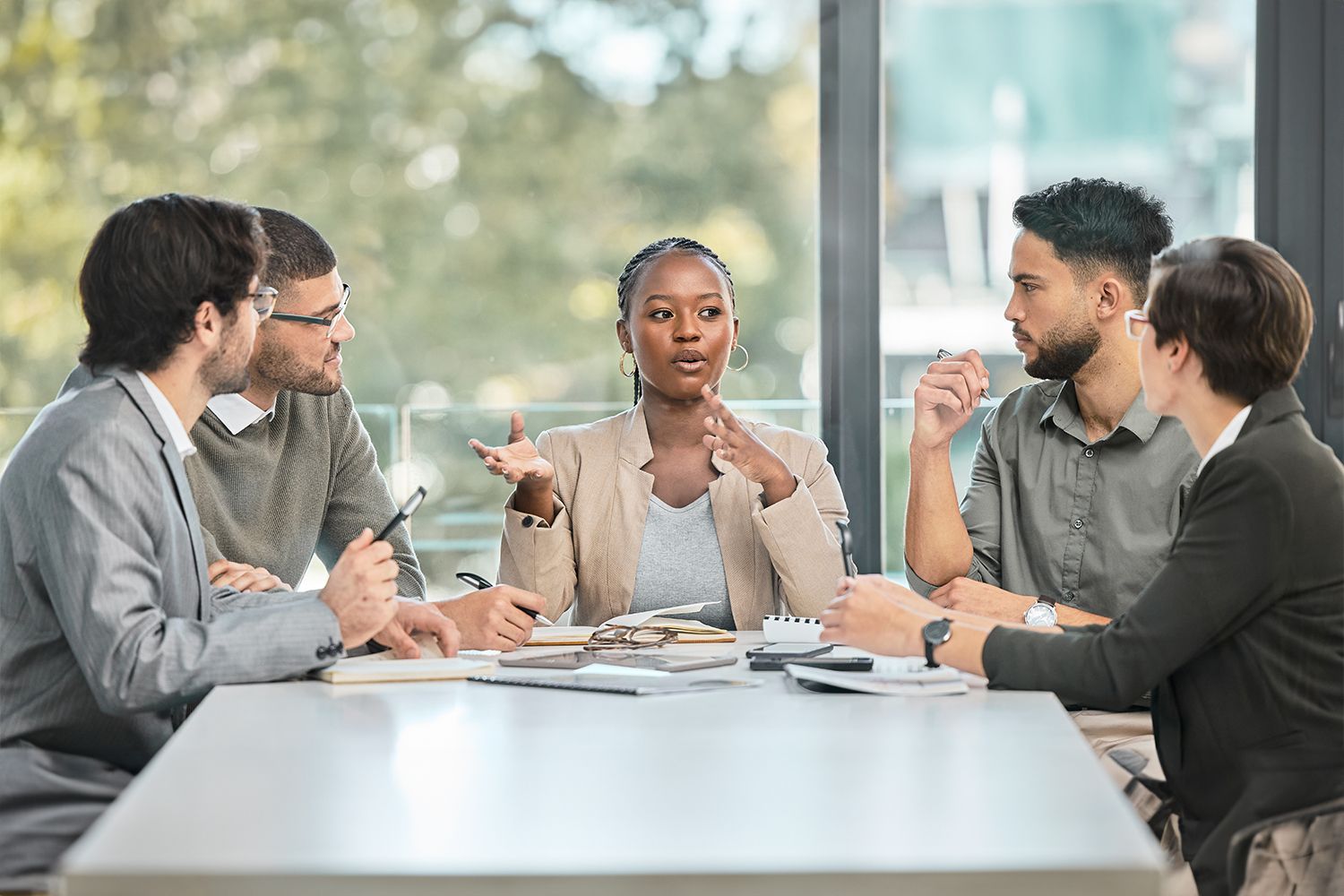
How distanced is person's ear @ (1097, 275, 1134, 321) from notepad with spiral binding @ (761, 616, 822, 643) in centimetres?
89

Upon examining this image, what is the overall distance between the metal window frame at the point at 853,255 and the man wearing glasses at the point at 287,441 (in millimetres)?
1215

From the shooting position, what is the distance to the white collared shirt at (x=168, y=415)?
1.91 meters

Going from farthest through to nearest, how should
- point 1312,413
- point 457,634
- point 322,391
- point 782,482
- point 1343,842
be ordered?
point 1312,413 → point 322,391 → point 782,482 → point 457,634 → point 1343,842

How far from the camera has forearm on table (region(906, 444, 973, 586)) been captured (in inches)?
103

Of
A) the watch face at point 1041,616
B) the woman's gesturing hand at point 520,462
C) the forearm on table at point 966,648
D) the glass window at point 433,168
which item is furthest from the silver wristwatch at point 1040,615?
the glass window at point 433,168

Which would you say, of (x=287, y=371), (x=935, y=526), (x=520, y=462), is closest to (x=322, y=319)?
(x=287, y=371)

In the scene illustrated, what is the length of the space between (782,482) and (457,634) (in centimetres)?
→ 70

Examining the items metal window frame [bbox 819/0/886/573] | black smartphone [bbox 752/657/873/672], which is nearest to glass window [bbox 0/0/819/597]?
metal window frame [bbox 819/0/886/573]

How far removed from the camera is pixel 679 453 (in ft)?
9.16

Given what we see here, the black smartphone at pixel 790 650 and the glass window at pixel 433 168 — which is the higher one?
the glass window at pixel 433 168

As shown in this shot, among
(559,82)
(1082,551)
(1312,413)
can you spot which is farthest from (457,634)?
(1312,413)

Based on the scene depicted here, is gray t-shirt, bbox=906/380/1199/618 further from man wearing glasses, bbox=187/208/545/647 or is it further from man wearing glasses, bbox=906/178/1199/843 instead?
man wearing glasses, bbox=187/208/545/647

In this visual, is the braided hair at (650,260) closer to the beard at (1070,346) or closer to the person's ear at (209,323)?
the beard at (1070,346)

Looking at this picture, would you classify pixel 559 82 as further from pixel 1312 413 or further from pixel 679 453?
pixel 1312 413
